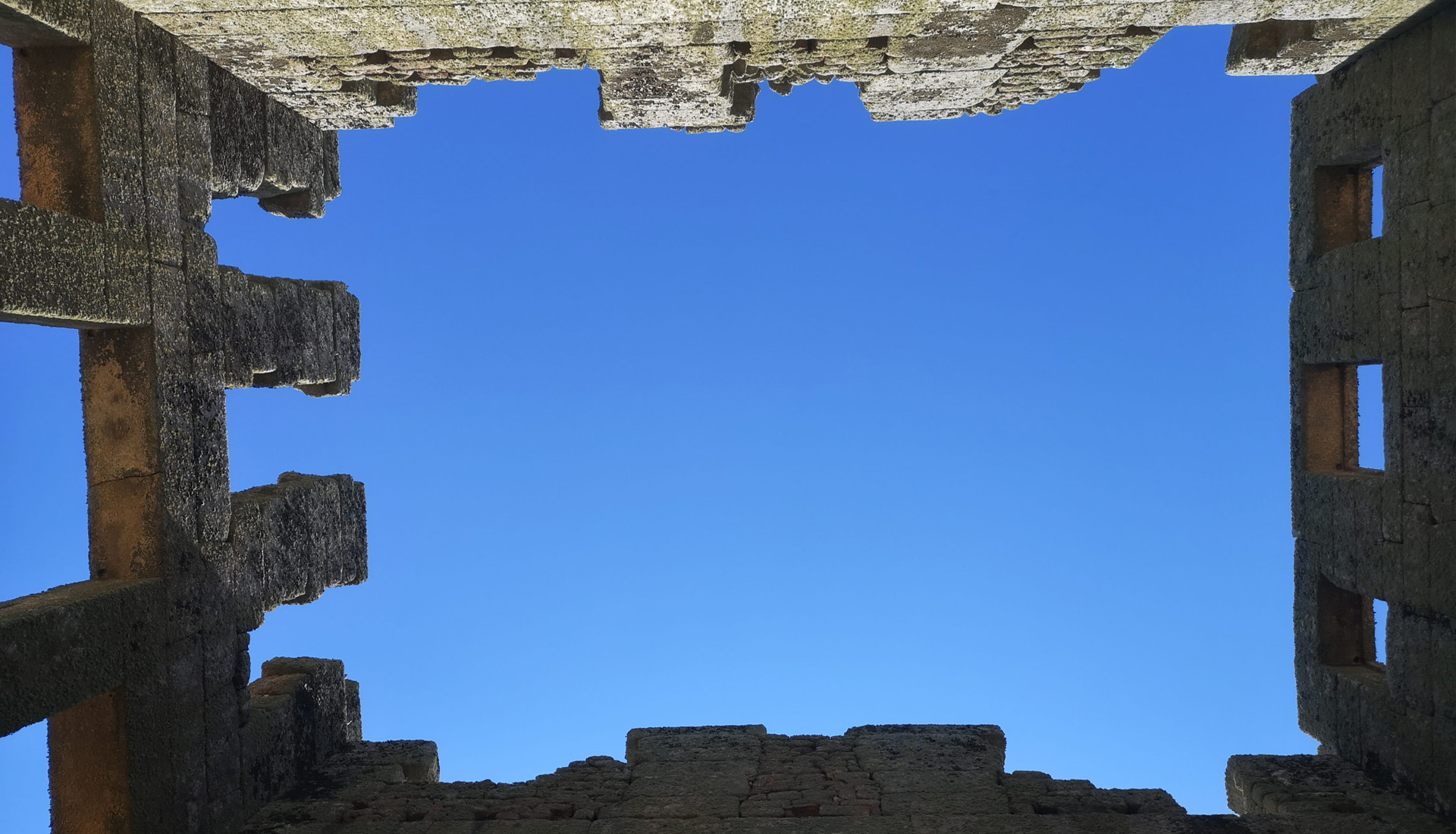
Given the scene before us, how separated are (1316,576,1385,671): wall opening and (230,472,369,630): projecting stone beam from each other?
276 inches

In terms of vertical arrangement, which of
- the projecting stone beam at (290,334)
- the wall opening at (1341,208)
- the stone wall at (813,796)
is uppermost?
the wall opening at (1341,208)

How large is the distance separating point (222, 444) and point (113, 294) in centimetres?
119

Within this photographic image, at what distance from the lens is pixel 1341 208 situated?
Result: 20.7ft

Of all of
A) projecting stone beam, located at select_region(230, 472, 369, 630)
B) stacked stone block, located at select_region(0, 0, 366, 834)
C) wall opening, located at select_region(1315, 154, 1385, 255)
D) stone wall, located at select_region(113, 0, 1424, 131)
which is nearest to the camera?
stacked stone block, located at select_region(0, 0, 366, 834)

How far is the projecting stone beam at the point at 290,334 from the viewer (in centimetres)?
552

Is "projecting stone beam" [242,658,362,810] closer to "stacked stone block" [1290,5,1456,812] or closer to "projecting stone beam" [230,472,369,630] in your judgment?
"projecting stone beam" [230,472,369,630]

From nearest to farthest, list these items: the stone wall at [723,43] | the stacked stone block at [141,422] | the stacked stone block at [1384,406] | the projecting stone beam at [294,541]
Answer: the stacked stone block at [141,422], the stone wall at [723,43], the stacked stone block at [1384,406], the projecting stone beam at [294,541]

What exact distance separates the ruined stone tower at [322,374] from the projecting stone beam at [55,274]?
0.6 inches

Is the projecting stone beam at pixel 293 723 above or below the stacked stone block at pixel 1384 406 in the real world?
below

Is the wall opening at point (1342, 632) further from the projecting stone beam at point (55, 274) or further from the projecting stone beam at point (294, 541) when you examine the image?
the projecting stone beam at point (55, 274)

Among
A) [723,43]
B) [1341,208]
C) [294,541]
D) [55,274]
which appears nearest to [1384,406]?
[1341,208]

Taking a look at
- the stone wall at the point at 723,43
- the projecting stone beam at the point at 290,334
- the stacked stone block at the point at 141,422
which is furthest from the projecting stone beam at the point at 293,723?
the stone wall at the point at 723,43

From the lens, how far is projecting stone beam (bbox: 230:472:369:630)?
551 cm

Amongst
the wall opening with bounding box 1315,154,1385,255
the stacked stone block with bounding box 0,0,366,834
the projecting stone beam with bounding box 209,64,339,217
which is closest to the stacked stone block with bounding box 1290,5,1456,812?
the wall opening with bounding box 1315,154,1385,255
